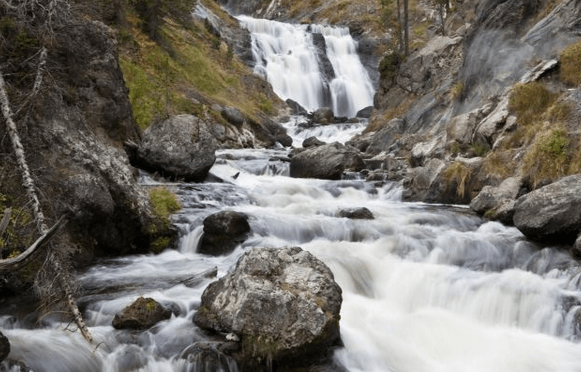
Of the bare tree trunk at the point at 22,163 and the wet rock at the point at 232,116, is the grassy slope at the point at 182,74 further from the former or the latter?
the bare tree trunk at the point at 22,163

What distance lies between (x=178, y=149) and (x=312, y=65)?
31.2 m

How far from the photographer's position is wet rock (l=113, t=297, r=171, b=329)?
7.62m

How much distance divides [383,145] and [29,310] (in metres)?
19.9

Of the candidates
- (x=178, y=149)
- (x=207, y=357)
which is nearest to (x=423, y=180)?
(x=178, y=149)

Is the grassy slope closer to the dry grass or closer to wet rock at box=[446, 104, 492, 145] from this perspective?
wet rock at box=[446, 104, 492, 145]

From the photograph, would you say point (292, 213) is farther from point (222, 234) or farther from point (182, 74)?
point (182, 74)

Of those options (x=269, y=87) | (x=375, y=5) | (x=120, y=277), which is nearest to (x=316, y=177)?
(x=120, y=277)

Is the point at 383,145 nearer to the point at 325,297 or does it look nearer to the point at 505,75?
the point at 505,75

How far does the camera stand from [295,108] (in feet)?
134

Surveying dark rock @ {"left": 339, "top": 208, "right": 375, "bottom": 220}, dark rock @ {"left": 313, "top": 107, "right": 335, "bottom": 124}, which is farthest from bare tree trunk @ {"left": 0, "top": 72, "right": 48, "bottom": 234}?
dark rock @ {"left": 313, "top": 107, "right": 335, "bottom": 124}

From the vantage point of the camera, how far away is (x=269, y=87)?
4084cm

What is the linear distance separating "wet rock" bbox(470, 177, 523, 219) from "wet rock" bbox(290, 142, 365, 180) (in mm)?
7061

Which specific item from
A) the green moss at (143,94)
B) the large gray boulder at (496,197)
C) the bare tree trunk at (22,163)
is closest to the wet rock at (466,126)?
the large gray boulder at (496,197)

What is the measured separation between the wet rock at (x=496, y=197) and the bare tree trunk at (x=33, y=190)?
10.3 metres
